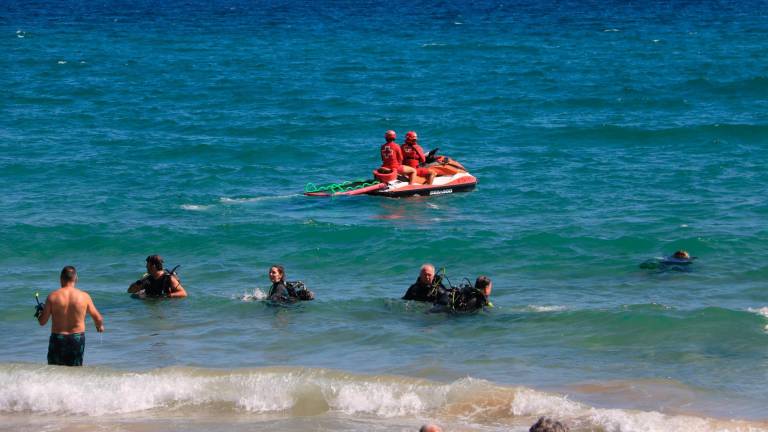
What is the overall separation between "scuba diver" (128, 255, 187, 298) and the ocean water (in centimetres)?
24

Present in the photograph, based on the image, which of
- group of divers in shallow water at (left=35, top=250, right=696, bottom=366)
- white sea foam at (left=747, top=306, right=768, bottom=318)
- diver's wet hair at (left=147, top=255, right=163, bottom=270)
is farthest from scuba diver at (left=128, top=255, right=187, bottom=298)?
white sea foam at (left=747, top=306, right=768, bottom=318)

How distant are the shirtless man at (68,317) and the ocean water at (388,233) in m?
0.36

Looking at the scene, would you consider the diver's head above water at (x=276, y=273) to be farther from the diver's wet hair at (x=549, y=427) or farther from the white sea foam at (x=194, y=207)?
the white sea foam at (x=194, y=207)

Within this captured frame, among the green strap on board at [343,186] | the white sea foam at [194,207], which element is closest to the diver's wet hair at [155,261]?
the white sea foam at [194,207]

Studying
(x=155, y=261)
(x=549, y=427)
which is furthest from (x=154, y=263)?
(x=549, y=427)

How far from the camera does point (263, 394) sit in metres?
12.7

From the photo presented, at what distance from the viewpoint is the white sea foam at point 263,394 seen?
1216 centimetres

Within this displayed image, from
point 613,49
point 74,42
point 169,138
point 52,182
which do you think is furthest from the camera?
point 74,42

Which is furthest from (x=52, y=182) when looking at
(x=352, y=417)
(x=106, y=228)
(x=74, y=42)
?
(x=74, y=42)

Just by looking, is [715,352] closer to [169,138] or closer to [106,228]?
[106,228]

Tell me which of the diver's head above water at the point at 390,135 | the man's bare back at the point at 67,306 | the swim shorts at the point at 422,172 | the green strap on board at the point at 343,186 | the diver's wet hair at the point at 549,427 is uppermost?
the diver's head above water at the point at 390,135

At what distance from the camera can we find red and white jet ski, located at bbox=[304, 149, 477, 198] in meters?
25.0

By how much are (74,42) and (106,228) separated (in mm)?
34682

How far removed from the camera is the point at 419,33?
5703cm
